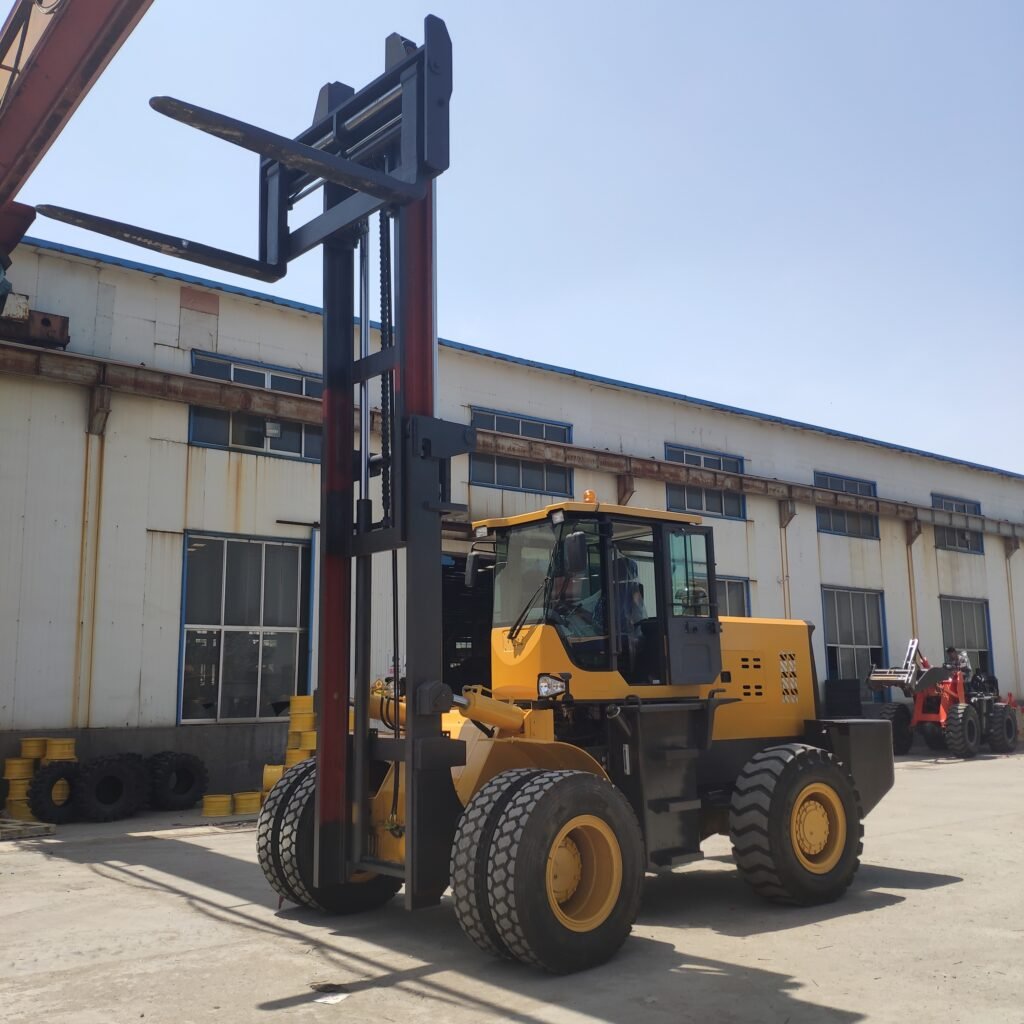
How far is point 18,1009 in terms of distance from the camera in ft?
16.7

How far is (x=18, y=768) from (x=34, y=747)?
326 mm

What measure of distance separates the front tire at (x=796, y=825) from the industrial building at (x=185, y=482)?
13.4 ft

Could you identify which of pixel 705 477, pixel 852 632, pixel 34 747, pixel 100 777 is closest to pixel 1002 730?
pixel 852 632

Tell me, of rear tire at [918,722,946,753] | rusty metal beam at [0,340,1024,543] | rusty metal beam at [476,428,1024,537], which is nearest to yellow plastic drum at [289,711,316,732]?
rusty metal beam at [0,340,1024,543]

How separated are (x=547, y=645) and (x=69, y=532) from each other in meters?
9.59

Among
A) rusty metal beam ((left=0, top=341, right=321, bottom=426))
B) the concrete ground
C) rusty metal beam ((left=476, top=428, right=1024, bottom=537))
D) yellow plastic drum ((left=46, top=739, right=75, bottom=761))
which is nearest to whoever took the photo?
the concrete ground

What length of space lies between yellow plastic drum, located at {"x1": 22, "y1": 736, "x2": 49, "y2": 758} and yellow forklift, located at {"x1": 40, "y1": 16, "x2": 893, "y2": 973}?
298 inches

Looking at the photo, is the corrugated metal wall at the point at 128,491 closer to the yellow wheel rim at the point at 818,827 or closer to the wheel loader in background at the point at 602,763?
the wheel loader in background at the point at 602,763

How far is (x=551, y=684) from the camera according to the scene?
6898 mm

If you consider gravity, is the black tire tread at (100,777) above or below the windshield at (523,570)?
below

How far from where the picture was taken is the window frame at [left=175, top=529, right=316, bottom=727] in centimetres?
1507

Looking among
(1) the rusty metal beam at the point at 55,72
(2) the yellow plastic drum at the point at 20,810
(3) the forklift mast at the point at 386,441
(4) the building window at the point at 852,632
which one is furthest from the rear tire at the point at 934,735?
(1) the rusty metal beam at the point at 55,72

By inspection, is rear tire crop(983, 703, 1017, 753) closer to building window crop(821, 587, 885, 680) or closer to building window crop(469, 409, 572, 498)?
building window crop(821, 587, 885, 680)

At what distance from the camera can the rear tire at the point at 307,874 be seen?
267 inches
